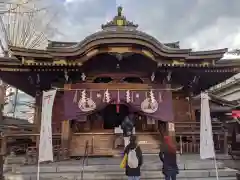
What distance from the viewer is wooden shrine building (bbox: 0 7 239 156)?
Result: 34.2 feet

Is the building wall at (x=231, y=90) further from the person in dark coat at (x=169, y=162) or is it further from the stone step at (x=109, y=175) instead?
the person in dark coat at (x=169, y=162)

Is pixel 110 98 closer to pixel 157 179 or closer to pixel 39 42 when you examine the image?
pixel 157 179

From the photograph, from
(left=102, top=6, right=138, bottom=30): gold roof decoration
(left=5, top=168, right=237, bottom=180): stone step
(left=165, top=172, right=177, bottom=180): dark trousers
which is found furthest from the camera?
(left=102, top=6, right=138, bottom=30): gold roof decoration

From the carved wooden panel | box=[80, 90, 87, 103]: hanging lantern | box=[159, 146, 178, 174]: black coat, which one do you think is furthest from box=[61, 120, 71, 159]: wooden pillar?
box=[159, 146, 178, 174]: black coat

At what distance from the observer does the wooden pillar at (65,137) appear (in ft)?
34.2

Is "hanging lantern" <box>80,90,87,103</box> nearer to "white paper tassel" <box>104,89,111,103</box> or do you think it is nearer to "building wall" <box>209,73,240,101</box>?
"white paper tassel" <box>104,89,111,103</box>

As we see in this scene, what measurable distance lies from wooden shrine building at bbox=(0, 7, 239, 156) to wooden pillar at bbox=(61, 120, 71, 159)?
28mm

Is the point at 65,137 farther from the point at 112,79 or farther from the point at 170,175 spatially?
the point at 170,175

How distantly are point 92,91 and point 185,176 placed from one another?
4907mm

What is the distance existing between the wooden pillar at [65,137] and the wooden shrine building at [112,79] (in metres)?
0.03

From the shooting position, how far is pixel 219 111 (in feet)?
60.6

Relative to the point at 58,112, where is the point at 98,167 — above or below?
below

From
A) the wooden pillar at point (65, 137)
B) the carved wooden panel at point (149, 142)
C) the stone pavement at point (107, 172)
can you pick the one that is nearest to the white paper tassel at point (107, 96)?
the wooden pillar at point (65, 137)

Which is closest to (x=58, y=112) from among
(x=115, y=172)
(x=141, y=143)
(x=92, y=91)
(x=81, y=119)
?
(x=81, y=119)
